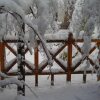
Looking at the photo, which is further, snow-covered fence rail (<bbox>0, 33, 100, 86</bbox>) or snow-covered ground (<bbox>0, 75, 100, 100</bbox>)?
snow-covered fence rail (<bbox>0, 33, 100, 86</bbox>)

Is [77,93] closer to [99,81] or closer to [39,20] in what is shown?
[99,81]

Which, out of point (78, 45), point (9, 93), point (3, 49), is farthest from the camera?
point (78, 45)

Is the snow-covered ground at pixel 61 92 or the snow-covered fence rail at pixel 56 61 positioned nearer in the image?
the snow-covered ground at pixel 61 92

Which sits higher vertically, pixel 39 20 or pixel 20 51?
pixel 39 20

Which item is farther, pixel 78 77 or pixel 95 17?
pixel 78 77

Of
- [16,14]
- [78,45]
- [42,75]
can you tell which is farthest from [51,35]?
[16,14]

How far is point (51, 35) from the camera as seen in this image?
7879 millimetres

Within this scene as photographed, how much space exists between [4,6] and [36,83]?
14.3 feet

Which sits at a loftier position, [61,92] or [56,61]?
[56,61]

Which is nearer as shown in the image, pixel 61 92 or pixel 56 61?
pixel 61 92

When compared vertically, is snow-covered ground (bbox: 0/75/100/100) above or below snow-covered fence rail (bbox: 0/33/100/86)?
below

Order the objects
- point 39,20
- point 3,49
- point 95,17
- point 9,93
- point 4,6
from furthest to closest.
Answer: point 3,49 < point 9,93 < point 95,17 < point 39,20 < point 4,6

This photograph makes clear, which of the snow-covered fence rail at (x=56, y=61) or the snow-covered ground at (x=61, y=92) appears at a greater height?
the snow-covered fence rail at (x=56, y=61)

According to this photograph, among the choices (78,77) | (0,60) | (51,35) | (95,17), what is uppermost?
(95,17)
